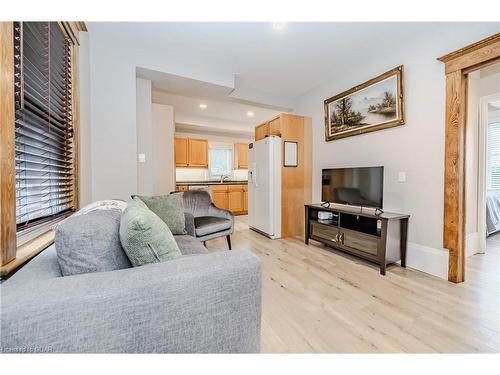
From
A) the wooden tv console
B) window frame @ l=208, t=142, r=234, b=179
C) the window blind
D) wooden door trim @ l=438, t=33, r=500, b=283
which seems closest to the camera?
Answer: the window blind

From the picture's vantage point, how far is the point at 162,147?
369cm

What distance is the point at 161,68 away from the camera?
2654 mm

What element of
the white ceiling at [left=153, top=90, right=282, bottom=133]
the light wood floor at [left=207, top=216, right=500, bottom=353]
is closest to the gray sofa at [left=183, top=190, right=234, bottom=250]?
the light wood floor at [left=207, top=216, right=500, bottom=353]

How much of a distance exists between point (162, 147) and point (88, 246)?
3127 millimetres

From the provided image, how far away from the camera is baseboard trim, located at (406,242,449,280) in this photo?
2.11m

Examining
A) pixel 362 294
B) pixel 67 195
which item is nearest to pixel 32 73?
pixel 67 195

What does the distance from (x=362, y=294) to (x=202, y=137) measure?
525cm

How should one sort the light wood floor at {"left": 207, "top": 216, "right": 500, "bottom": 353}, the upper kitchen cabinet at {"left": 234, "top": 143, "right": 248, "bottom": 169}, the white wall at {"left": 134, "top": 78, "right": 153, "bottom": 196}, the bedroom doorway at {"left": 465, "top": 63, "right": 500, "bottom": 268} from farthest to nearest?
the upper kitchen cabinet at {"left": 234, "top": 143, "right": 248, "bottom": 169} → the white wall at {"left": 134, "top": 78, "right": 153, "bottom": 196} → the bedroom doorway at {"left": 465, "top": 63, "right": 500, "bottom": 268} → the light wood floor at {"left": 207, "top": 216, "right": 500, "bottom": 353}

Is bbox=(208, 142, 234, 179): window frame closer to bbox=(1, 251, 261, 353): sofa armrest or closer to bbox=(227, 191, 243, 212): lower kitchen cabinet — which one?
bbox=(227, 191, 243, 212): lower kitchen cabinet

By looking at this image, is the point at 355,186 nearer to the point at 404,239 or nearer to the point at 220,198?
the point at 404,239

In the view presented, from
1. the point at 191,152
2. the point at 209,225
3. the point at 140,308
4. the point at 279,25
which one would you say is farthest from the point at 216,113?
the point at 140,308

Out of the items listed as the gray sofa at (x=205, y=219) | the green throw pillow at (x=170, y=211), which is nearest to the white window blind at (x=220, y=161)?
the gray sofa at (x=205, y=219)

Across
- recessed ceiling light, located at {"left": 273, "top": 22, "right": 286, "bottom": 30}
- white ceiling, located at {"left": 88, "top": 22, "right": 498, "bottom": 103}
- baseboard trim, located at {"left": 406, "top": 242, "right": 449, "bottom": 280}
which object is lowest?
baseboard trim, located at {"left": 406, "top": 242, "right": 449, "bottom": 280}
